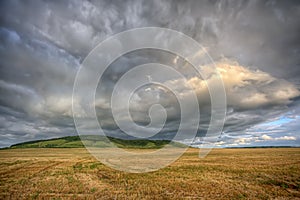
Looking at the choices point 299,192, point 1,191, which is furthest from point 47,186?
point 299,192

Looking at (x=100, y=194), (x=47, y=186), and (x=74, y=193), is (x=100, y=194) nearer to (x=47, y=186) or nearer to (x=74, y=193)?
(x=74, y=193)

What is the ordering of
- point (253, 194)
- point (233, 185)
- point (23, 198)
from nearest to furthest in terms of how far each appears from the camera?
point (23, 198)
point (253, 194)
point (233, 185)

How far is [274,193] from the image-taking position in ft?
53.1

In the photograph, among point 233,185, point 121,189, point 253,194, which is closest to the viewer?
point 253,194

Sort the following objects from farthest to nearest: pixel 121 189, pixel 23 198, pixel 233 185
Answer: pixel 233 185
pixel 121 189
pixel 23 198

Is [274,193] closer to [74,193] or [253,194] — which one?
[253,194]

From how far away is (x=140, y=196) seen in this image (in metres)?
15.4

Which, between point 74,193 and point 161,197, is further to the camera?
point 74,193

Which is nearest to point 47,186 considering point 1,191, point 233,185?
point 1,191

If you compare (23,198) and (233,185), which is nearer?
(23,198)

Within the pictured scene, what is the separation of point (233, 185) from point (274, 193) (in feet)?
11.3

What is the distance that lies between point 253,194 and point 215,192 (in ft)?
8.85

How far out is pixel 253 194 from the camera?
15820 millimetres

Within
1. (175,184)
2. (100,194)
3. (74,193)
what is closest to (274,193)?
(175,184)
